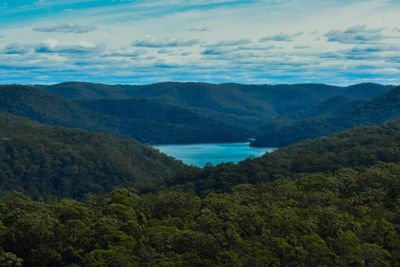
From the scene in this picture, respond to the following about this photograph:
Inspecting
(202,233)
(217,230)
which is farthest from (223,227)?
(202,233)

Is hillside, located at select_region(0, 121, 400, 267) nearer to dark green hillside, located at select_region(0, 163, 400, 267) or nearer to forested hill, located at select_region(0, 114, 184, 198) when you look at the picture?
dark green hillside, located at select_region(0, 163, 400, 267)

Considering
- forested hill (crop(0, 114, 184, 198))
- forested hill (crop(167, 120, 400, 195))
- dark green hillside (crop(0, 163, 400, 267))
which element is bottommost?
forested hill (crop(0, 114, 184, 198))

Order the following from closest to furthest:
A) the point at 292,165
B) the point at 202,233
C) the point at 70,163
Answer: the point at 202,233
the point at 292,165
the point at 70,163

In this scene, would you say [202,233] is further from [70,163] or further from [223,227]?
[70,163]

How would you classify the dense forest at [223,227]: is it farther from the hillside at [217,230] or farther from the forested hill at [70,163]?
the forested hill at [70,163]

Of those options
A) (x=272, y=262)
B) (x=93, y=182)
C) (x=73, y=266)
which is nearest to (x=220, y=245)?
(x=272, y=262)

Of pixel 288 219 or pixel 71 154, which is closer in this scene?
pixel 288 219

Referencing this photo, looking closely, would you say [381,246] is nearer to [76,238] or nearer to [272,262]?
[272,262]

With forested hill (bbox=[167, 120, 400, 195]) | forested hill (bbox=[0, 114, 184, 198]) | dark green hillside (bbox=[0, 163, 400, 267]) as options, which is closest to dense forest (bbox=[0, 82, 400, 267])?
dark green hillside (bbox=[0, 163, 400, 267])

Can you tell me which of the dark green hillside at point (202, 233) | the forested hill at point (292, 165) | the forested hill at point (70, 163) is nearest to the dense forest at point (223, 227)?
the dark green hillside at point (202, 233)
